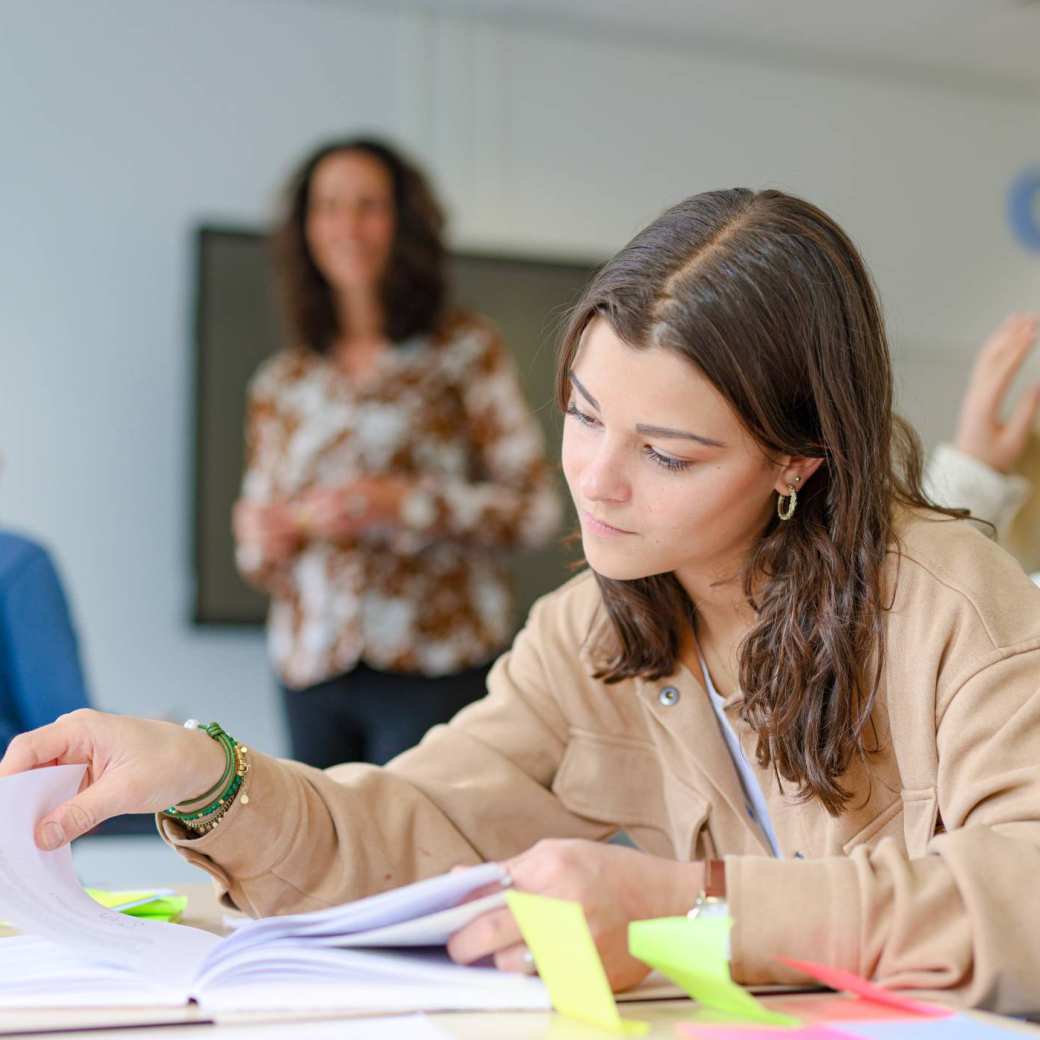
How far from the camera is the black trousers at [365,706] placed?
2.70 m

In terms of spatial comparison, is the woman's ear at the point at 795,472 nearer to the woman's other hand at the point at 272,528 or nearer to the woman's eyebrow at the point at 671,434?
the woman's eyebrow at the point at 671,434

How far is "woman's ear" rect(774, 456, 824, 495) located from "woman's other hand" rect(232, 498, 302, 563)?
181cm

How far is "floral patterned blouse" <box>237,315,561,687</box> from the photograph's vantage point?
2.75m

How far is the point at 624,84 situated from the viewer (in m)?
4.41

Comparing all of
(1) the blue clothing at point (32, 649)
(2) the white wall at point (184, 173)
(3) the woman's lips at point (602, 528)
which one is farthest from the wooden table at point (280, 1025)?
(2) the white wall at point (184, 173)

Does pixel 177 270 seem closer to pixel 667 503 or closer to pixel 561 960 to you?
pixel 667 503

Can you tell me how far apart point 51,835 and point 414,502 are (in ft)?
6.05

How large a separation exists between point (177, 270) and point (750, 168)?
1773mm

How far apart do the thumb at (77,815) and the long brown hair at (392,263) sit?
203 centimetres

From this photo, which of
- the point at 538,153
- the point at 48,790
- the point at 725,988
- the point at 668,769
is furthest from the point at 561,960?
the point at 538,153

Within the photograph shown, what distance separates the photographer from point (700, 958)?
2.61 ft

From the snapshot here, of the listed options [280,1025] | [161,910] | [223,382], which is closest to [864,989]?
[280,1025]

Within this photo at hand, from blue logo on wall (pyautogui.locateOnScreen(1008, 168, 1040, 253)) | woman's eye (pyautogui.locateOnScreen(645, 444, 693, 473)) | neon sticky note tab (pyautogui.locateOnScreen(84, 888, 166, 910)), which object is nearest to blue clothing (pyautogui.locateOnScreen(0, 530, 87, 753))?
neon sticky note tab (pyautogui.locateOnScreen(84, 888, 166, 910))

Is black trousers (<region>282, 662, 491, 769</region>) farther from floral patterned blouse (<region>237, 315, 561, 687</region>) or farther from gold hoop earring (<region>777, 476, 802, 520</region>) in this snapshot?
gold hoop earring (<region>777, 476, 802, 520</region>)
